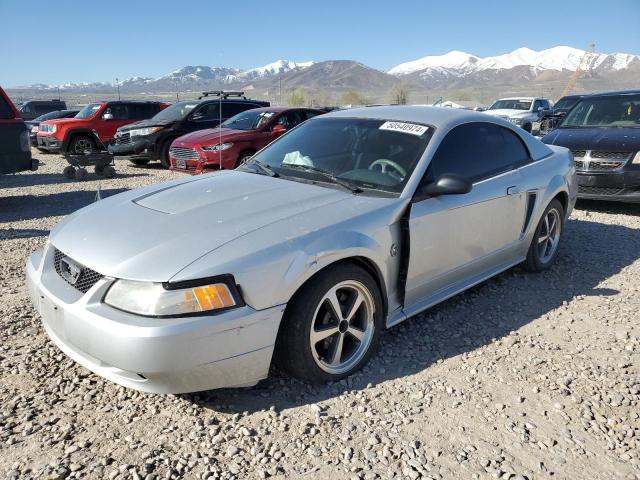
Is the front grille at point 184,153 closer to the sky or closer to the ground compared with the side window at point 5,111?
closer to the ground

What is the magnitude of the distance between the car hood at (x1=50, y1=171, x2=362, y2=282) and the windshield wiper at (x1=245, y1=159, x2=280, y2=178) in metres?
0.07

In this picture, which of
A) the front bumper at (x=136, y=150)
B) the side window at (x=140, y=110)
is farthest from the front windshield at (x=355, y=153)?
the side window at (x=140, y=110)

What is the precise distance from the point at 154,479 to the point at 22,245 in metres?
4.51

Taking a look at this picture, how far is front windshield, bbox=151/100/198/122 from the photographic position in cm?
1235

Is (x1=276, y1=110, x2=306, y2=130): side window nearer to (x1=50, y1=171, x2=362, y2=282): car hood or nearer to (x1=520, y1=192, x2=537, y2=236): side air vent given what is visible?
A: (x1=520, y1=192, x2=537, y2=236): side air vent

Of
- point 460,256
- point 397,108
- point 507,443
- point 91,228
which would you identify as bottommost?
point 507,443

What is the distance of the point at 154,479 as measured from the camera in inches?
87.0

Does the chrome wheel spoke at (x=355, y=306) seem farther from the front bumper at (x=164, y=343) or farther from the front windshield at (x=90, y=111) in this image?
the front windshield at (x=90, y=111)

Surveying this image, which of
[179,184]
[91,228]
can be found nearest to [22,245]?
[179,184]

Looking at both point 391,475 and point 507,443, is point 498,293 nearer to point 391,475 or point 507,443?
point 507,443

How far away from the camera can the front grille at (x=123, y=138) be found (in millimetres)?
12281

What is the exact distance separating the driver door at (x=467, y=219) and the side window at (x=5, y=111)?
23.4 feet

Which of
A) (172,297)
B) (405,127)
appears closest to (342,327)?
(172,297)

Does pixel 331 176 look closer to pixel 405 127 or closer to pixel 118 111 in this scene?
pixel 405 127
